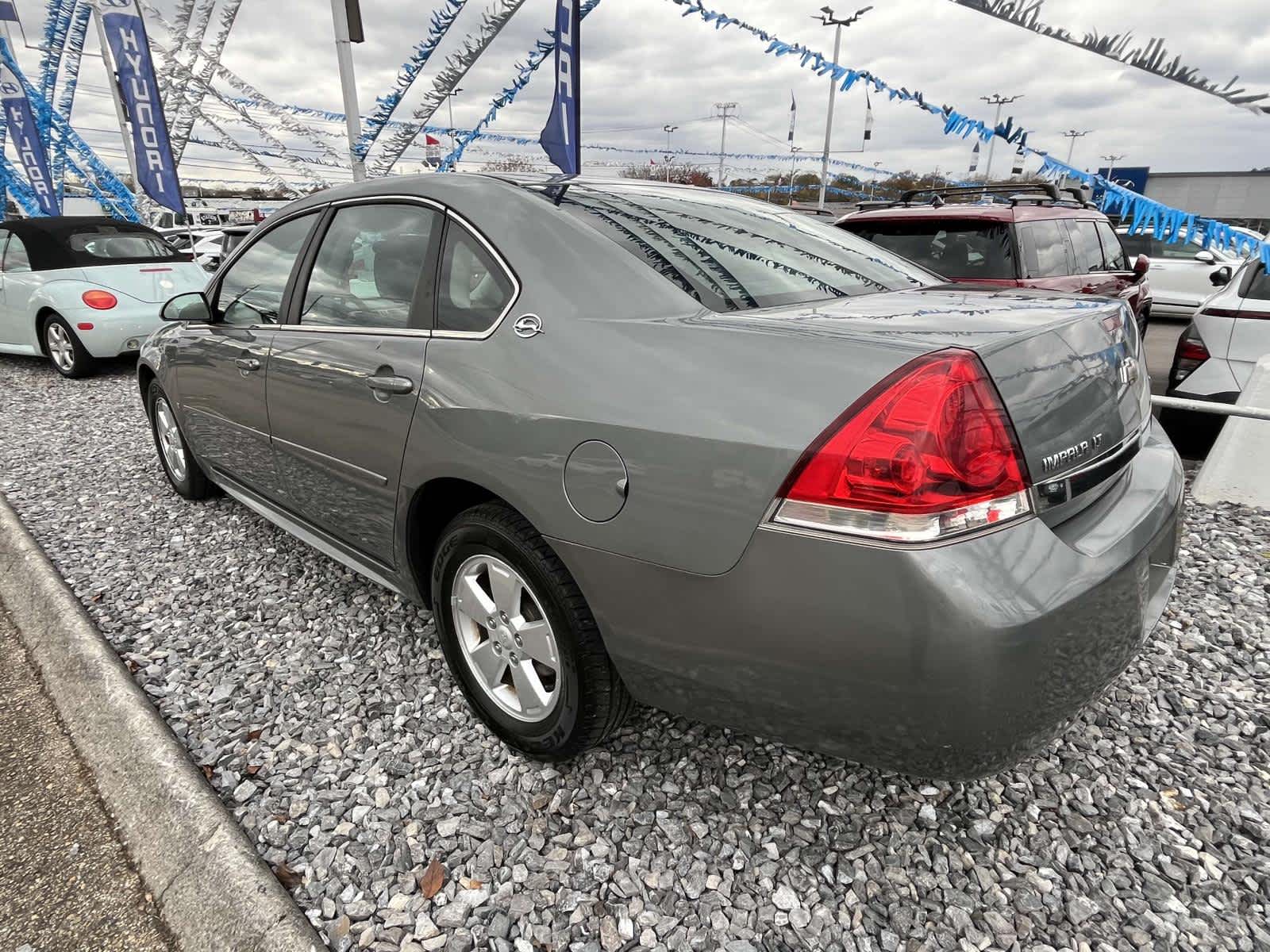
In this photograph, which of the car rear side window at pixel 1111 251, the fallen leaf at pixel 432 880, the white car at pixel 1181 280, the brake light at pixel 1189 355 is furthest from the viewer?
the white car at pixel 1181 280

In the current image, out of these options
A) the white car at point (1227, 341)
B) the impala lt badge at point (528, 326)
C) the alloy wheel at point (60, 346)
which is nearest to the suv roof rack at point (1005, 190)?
the white car at point (1227, 341)

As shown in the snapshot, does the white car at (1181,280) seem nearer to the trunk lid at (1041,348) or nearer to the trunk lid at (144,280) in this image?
the trunk lid at (1041,348)

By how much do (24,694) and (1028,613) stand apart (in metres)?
3.18

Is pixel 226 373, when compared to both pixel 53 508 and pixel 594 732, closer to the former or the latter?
pixel 53 508

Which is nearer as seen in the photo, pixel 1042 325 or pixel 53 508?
pixel 1042 325

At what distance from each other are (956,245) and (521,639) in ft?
14.7

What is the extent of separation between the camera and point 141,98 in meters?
10.9

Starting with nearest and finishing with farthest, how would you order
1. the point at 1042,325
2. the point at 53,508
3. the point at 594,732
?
the point at 1042,325
the point at 594,732
the point at 53,508

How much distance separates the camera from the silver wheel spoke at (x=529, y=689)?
2.03m

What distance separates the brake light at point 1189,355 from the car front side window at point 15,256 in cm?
1029

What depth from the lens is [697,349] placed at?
1.56 metres

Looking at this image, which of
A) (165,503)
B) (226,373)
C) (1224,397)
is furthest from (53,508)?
(1224,397)

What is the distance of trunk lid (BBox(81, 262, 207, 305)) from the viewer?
7559 millimetres

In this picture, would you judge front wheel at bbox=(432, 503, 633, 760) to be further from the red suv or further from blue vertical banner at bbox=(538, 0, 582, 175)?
blue vertical banner at bbox=(538, 0, 582, 175)
